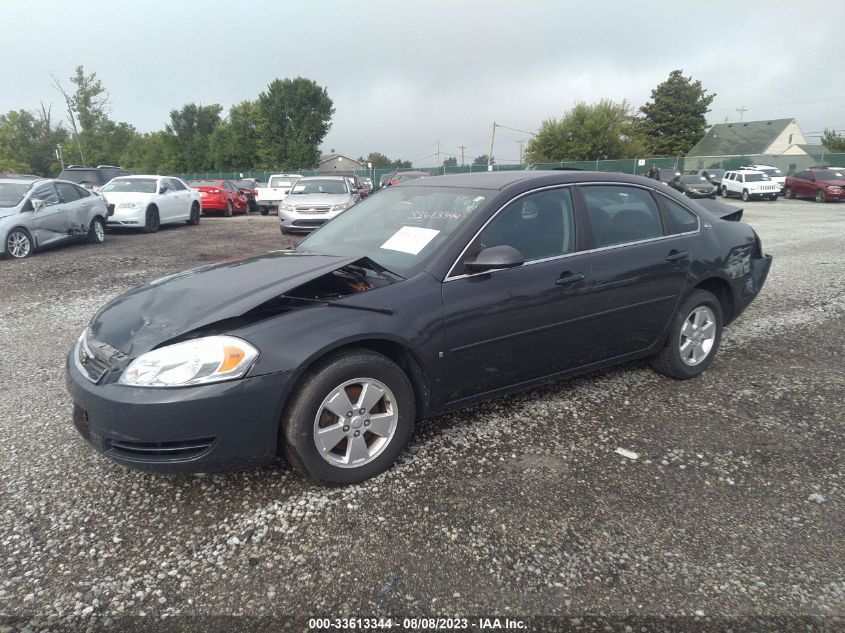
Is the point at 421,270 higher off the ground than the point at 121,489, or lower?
higher

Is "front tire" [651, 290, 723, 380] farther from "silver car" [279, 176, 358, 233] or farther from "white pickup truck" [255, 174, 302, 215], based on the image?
"white pickup truck" [255, 174, 302, 215]

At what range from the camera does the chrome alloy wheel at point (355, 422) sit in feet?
8.96

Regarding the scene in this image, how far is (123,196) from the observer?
45.7ft

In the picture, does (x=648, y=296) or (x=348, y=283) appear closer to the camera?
(x=348, y=283)

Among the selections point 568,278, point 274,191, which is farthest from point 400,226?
point 274,191

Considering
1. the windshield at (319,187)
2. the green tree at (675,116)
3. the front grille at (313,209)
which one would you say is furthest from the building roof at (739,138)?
the front grille at (313,209)

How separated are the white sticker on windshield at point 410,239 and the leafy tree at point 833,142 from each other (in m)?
66.6

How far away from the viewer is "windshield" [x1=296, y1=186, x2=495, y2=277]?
10.9 ft

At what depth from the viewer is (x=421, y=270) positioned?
3.12m

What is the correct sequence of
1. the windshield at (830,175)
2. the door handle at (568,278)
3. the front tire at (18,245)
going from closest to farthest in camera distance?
1. the door handle at (568,278)
2. the front tire at (18,245)
3. the windshield at (830,175)

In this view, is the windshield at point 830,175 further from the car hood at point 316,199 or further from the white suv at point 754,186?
the car hood at point 316,199

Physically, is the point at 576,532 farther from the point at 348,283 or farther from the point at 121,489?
the point at 121,489

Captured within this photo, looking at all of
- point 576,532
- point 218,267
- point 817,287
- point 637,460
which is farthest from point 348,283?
point 817,287

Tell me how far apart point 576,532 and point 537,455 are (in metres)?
0.70
